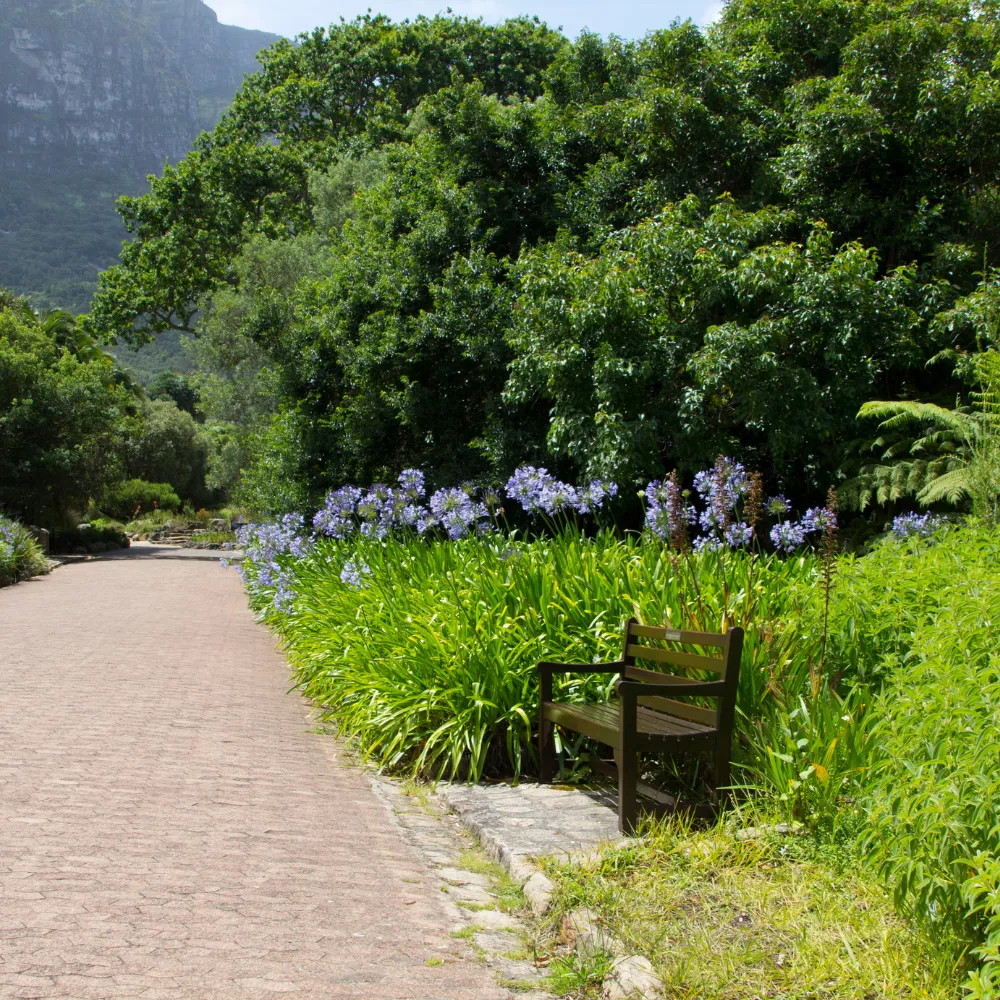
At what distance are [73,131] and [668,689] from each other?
19264cm

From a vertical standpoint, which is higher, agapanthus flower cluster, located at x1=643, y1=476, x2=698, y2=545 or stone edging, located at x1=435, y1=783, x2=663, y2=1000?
agapanthus flower cluster, located at x1=643, y1=476, x2=698, y2=545

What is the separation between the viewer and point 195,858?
168 inches

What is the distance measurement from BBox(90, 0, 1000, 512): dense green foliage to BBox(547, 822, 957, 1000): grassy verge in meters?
6.37

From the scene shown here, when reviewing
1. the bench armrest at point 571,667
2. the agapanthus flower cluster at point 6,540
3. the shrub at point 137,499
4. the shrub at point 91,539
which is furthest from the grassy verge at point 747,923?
the shrub at point 137,499

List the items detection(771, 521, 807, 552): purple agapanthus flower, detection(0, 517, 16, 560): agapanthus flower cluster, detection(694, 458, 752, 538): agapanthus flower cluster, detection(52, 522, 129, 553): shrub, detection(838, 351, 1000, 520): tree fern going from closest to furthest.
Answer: detection(694, 458, 752, 538): agapanthus flower cluster, detection(771, 521, 807, 552): purple agapanthus flower, detection(838, 351, 1000, 520): tree fern, detection(0, 517, 16, 560): agapanthus flower cluster, detection(52, 522, 129, 553): shrub

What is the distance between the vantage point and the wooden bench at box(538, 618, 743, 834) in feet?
14.8

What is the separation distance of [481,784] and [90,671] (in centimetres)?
515

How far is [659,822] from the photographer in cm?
454

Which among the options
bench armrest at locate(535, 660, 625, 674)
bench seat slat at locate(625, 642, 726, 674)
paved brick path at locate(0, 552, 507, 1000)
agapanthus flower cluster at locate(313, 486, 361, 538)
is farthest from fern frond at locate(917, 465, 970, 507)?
paved brick path at locate(0, 552, 507, 1000)

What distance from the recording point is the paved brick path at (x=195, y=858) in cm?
321

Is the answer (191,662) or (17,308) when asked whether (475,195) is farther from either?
(17,308)

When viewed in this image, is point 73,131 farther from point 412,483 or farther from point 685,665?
point 685,665

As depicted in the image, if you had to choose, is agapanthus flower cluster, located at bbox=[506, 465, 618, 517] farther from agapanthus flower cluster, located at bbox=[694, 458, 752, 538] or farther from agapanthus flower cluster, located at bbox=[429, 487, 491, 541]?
agapanthus flower cluster, located at bbox=[694, 458, 752, 538]

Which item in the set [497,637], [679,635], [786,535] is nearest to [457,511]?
[497,637]
